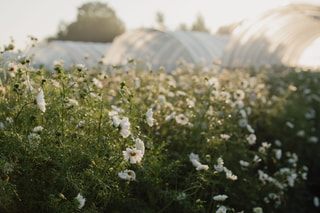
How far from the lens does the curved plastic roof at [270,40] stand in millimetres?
11453

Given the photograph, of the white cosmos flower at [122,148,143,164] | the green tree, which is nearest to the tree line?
the green tree

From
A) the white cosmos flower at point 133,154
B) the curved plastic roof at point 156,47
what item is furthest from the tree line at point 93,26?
the white cosmos flower at point 133,154

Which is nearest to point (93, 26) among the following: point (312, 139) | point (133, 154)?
point (312, 139)

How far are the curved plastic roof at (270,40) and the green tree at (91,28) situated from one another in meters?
21.0

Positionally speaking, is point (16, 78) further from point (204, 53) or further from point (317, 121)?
point (204, 53)

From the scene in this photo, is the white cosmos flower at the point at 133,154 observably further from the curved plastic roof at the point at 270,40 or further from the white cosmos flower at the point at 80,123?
the curved plastic roof at the point at 270,40

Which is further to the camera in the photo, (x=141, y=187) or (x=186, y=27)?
Result: (x=186, y=27)

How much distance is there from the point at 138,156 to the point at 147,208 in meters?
0.69

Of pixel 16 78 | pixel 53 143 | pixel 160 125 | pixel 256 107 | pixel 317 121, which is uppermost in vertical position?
pixel 16 78

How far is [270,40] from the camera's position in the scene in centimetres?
Result: 1240

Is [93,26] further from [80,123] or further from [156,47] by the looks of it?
A: [80,123]

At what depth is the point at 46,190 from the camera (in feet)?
6.79

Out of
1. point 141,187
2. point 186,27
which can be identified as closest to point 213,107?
point 141,187

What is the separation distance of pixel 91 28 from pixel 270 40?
2219cm
